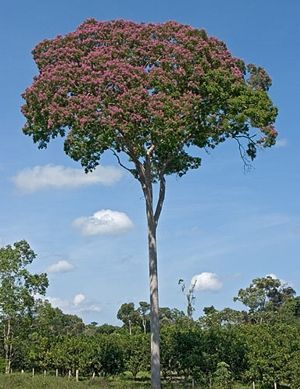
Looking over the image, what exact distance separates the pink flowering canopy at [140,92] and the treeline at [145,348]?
397 inches

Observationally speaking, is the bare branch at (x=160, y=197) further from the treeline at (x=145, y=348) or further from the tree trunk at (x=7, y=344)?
the tree trunk at (x=7, y=344)

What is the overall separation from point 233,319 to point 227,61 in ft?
160

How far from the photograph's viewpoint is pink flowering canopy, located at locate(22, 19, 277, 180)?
56.0 ft

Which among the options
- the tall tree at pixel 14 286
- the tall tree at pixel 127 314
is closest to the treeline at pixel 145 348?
the tall tree at pixel 14 286

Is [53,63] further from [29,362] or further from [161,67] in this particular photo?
[29,362]

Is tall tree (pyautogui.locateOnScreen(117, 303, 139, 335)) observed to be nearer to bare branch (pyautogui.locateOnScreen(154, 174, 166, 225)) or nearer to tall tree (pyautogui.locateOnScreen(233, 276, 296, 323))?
tall tree (pyautogui.locateOnScreen(233, 276, 296, 323))

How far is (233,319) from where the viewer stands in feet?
209

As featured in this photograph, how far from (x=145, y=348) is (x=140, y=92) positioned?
21.4 meters

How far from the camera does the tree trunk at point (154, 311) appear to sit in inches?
705

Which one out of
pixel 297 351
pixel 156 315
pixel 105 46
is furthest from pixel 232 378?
pixel 105 46

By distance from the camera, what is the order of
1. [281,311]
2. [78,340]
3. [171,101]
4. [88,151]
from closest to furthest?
[171,101] → [88,151] → [78,340] → [281,311]

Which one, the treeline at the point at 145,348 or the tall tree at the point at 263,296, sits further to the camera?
the tall tree at the point at 263,296

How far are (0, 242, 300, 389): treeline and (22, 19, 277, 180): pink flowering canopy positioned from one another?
10094 millimetres

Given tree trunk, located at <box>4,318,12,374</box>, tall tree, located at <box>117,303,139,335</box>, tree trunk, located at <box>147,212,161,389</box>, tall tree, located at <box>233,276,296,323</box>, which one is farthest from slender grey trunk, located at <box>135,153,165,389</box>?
tall tree, located at <box>117,303,139,335</box>
